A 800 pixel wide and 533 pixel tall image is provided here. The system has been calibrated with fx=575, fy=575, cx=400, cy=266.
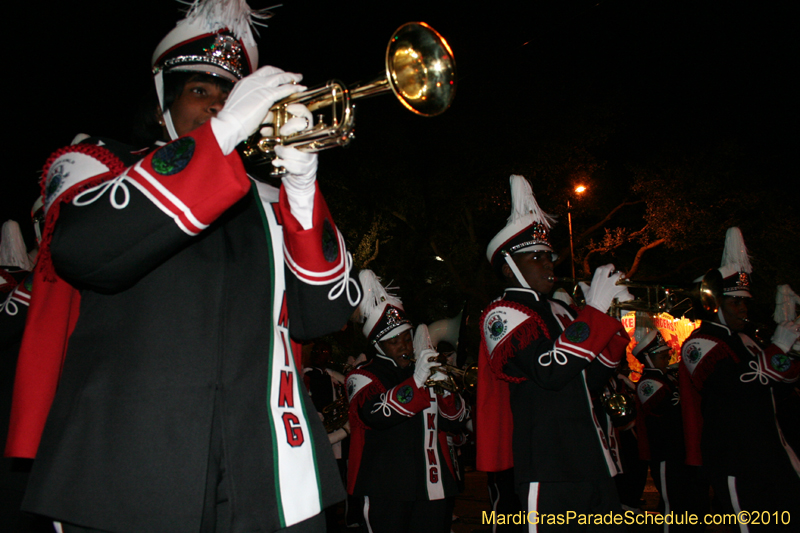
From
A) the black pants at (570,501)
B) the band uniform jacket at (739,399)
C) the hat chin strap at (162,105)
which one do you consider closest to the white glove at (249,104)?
the hat chin strap at (162,105)

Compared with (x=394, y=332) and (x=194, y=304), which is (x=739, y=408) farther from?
(x=194, y=304)

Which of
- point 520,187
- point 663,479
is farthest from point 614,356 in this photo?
point 663,479

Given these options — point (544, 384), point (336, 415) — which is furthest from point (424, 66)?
point (336, 415)

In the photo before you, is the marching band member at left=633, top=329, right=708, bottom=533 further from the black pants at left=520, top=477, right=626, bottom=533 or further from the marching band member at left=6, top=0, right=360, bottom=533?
the marching band member at left=6, top=0, right=360, bottom=533

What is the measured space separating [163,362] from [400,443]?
417cm

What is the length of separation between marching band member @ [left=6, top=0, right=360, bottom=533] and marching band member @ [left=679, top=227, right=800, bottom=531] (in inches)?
189

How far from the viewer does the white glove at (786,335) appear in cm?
541

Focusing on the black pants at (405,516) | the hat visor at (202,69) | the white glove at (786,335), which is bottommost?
the black pants at (405,516)

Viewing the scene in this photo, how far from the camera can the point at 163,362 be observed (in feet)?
4.56

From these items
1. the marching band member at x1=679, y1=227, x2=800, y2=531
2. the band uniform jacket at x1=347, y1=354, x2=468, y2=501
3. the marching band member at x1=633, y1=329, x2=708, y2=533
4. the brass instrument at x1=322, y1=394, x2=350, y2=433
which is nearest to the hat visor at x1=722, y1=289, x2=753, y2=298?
the marching band member at x1=679, y1=227, x2=800, y2=531

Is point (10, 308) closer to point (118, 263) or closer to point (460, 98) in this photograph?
point (118, 263)

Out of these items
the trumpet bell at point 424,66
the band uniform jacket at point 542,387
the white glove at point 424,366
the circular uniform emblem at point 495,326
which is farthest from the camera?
the white glove at point 424,366

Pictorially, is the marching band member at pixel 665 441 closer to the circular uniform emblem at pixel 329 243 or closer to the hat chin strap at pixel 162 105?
the circular uniform emblem at pixel 329 243

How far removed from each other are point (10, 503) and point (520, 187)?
388cm
